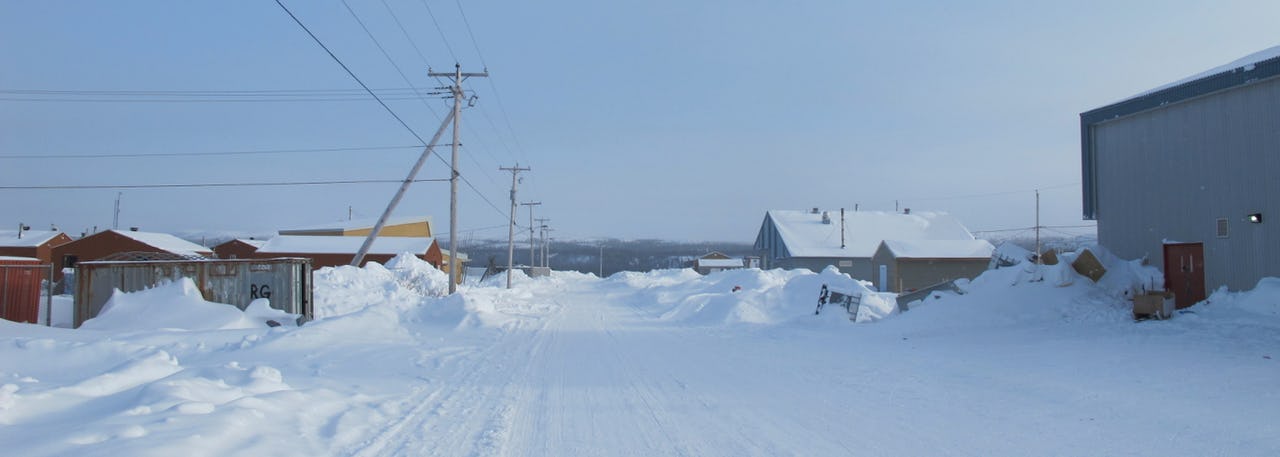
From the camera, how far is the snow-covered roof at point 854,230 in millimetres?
62094

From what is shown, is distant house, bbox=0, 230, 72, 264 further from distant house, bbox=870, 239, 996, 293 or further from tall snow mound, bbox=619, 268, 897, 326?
distant house, bbox=870, 239, 996, 293

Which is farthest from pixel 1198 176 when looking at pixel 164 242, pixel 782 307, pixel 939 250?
pixel 164 242

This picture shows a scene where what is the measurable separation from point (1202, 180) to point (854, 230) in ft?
162

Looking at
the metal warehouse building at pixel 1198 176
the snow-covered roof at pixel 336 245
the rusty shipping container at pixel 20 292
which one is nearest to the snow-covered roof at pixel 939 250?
the metal warehouse building at pixel 1198 176

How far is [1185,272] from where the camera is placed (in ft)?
58.7

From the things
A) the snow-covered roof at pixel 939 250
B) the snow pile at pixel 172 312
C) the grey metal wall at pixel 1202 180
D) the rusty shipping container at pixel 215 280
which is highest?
the grey metal wall at pixel 1202 180

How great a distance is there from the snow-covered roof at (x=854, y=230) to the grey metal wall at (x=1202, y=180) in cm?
4040

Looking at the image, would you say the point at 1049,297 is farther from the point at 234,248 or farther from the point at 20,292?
the point at 234,248

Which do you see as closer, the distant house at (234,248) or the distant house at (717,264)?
the distant house at (234,248)

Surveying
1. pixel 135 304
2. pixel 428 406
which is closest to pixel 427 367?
pixel 428 406

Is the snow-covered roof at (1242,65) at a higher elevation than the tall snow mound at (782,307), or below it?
higher

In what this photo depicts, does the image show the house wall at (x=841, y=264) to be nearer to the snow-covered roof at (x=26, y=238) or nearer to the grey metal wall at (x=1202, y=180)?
the grey metal wall at (x=1202, y=180)

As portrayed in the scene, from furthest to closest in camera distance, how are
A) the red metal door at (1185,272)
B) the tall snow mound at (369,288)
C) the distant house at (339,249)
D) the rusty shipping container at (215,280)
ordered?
the distant house at (339,249), the tall snow mound at (369,288), the rusty shipping container at (215,280), the red metal door at (1185,272)

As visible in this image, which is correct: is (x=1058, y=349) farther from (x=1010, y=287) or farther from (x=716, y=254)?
(x=716, y=254)
